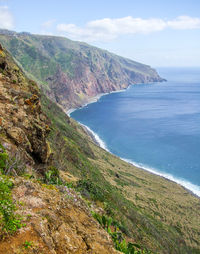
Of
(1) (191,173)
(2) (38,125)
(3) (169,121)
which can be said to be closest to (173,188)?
(1) (191,173)

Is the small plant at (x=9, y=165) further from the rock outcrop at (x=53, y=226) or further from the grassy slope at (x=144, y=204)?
the grassy slope at (x=144, y=204)

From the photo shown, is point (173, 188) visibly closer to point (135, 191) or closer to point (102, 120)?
point (135, 191)

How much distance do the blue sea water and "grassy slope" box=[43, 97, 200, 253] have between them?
18.1 meters

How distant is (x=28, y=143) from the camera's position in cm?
2072

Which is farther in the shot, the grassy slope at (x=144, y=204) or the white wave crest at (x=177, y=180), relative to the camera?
the white wave crest at (x=177, y=180)

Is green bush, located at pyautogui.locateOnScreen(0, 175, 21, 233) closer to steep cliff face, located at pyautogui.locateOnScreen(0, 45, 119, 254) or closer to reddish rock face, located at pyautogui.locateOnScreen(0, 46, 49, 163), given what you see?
steep cliff face, located at pyautogui.locateOnScreen(0, 45, 119, 254)

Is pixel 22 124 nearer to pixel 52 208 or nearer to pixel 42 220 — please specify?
pixel 52 208

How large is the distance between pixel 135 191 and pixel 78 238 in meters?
44.0

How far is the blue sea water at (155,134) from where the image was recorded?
83.4 metres

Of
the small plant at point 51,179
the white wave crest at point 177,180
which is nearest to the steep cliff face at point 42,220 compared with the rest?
the small plant at point 51,179

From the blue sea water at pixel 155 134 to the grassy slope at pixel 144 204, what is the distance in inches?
712

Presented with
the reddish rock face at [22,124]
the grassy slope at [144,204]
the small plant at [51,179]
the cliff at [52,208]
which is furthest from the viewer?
the grassy slope at [144,204]

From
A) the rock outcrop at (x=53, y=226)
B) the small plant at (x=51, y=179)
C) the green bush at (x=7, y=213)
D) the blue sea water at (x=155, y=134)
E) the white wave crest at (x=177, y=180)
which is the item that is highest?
the green bush at (x=7, y=213)

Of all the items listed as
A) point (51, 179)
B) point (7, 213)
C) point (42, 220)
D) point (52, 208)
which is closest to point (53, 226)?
point (42, 220)
